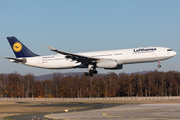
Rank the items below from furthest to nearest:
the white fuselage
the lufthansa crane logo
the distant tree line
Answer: the distant tree line → the lufthansa crane logo → the white fuselage

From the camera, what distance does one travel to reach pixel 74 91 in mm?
122062

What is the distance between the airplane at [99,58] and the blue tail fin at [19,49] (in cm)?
87

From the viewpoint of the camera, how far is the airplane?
142 feet

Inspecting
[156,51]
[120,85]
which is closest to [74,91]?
[120,85]

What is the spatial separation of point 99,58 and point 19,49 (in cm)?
1882

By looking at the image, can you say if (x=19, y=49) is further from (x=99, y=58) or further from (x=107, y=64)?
(x=107, y=64)

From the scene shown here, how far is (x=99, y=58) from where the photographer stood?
4500 cm

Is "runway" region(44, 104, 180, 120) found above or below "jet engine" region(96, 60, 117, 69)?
below

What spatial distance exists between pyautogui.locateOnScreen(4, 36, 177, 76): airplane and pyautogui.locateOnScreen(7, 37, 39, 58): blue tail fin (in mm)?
873

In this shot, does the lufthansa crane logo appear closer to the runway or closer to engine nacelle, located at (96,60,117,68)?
engine nacelle, located at (96,60,117,68)

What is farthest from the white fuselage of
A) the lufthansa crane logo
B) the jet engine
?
the lufthansa crane logo

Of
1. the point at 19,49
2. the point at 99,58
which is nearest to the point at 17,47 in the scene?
the point at 19,49

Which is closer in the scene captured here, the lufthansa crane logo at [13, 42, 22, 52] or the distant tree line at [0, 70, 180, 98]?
the lufthansa crane logo at [13, 42, 22, 52]

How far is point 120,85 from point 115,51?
270 feet
